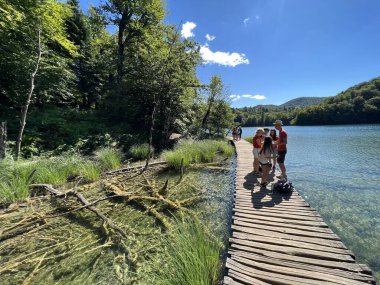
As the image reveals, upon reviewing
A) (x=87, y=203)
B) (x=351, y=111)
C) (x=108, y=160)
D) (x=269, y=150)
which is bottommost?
(x=87, y=203)

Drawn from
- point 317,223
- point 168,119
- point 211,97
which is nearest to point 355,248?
point 317,223

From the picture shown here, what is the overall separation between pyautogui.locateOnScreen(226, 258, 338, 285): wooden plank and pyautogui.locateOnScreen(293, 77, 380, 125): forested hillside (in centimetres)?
10072

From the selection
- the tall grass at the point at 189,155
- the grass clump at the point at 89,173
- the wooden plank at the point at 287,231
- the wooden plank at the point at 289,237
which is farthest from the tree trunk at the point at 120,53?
the wooden plank at the point at 289,237

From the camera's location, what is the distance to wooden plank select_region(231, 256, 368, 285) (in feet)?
9.12

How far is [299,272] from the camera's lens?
2.97 m

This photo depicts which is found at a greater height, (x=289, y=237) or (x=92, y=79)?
(x=92, y=79)

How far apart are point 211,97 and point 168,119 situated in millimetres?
12283

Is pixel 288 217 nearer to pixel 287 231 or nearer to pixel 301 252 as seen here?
pixel 287 231

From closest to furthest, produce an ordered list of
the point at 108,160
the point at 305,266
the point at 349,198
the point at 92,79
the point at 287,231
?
the point at 305,266 → the point at 287,231 → the point at 349,198 → the point at 108,160 → the point at 92,79

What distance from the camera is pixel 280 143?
23.5 feet

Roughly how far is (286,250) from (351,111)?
102798 millimetres

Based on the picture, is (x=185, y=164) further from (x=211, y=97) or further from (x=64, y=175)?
(x=211, y=97)

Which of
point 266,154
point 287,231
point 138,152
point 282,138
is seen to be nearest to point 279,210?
point 287,231

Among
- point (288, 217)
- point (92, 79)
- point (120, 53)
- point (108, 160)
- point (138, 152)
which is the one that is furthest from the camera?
point (92, 79)
